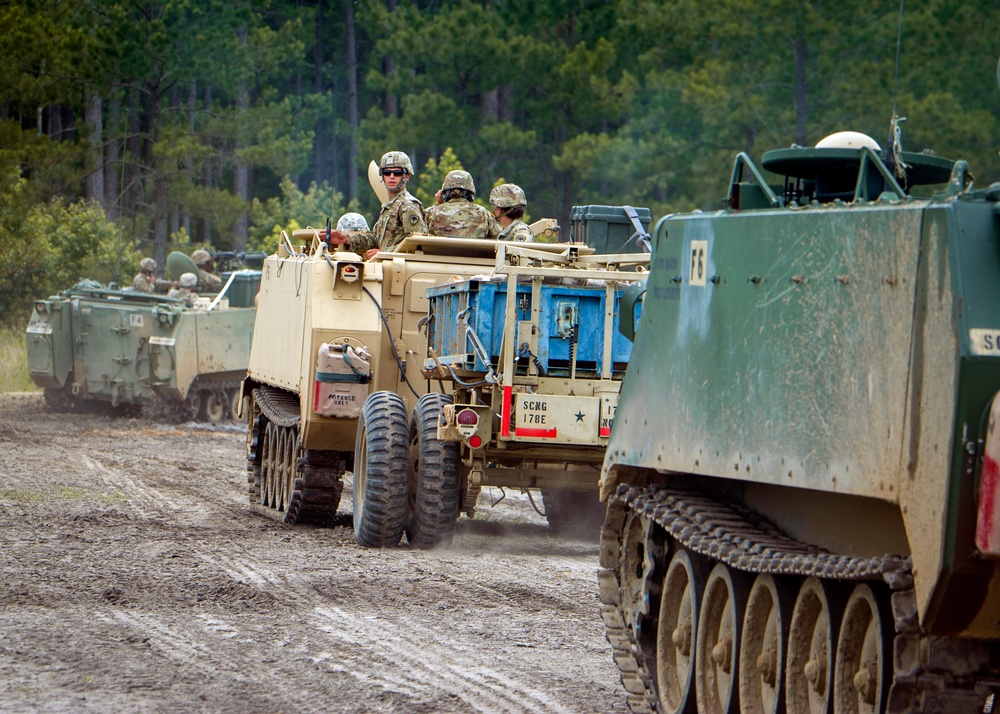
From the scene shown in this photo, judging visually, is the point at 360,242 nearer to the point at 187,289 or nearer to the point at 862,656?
the point at 862,656

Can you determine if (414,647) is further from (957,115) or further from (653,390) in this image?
(957,115)

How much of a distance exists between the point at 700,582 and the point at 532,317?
16.4 ft

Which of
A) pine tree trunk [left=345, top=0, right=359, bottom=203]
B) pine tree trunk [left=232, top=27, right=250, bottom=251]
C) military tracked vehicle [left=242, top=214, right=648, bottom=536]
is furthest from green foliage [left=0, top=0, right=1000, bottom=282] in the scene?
military tracked vehicle [left=242, top=214, right=648, bottom=536]

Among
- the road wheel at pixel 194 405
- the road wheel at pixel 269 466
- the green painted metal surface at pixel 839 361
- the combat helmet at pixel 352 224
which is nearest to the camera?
the green painted metal surface at pixel 839 361

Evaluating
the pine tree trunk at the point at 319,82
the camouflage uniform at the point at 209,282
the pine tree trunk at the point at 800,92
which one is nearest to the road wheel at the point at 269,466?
the camouflage uniform at the point at 209,282

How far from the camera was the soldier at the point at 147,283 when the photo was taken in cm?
2612

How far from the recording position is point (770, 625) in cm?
558

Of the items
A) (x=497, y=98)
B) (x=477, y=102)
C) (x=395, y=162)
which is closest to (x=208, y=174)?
(x=497, y=98)

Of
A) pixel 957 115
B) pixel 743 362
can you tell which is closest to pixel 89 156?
pixel 957 115

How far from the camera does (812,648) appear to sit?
526 centimetres

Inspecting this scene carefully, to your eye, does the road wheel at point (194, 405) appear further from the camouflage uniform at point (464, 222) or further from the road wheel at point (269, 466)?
the camouflage uniform at point (464, 222)

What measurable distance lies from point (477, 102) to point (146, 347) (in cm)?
2165

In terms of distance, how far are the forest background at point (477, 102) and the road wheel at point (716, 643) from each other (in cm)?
2517

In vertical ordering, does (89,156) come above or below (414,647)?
above
